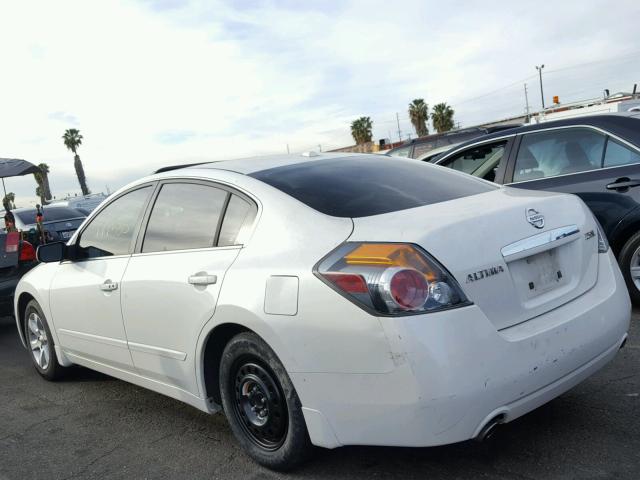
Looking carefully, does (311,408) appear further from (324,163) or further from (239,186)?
(324,163)

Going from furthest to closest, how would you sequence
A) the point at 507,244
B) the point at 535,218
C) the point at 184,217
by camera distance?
the point at 184,217
the point at 535,218
the point at 507,244

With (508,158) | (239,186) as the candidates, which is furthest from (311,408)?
(508,158)

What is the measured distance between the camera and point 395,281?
255cm

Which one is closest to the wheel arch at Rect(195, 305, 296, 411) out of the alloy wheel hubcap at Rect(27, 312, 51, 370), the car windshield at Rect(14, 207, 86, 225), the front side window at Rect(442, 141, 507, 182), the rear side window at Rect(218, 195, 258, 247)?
the rear side window at Rect(218, 195, 258, 247)

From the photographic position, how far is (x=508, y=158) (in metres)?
6.02

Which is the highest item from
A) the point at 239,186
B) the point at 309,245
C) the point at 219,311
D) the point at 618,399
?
the point at 239,186

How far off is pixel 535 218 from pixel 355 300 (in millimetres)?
990

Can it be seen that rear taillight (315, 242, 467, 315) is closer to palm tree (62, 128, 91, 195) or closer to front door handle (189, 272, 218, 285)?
front door handle (189, 272, 218, 285)

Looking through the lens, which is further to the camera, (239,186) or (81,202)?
(81,202)

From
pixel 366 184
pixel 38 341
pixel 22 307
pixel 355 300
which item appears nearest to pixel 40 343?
pixel 38 341

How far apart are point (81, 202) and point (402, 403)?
21.9 meters

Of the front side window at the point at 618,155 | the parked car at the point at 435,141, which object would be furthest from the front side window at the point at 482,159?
the parked car at the point at 435,141

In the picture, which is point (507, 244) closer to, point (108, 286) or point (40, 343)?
point (108, 286)

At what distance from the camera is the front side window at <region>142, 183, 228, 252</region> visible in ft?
11.4
